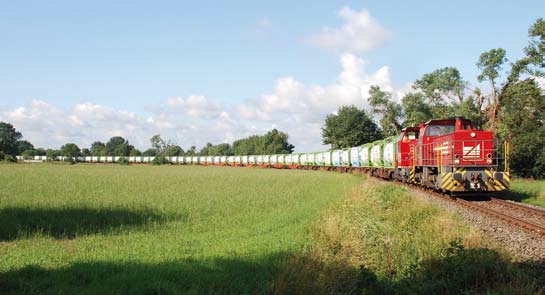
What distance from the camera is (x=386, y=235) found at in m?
10.2

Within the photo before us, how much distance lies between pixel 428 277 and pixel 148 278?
4742mm

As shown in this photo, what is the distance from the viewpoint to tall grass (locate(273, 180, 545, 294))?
708 centimetres

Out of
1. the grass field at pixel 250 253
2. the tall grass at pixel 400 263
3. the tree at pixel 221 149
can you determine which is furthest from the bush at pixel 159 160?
the tall grass at pixel 400 263

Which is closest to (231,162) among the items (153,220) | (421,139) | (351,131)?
(351,131)

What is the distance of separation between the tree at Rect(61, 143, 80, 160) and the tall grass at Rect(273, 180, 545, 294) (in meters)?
134

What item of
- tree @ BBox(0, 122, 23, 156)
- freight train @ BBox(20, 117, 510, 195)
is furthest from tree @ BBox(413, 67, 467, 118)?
tree @ BBox(0, 122, 23, 156)

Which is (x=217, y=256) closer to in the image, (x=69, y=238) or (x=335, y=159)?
(x=69, y=238)

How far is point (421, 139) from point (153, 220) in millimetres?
14049

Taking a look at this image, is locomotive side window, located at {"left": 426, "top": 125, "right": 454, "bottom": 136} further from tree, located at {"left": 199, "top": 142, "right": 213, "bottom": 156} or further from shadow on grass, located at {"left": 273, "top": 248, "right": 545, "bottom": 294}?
tree, located at {"left": 199, "top": 142, "right": 213, "bottom": 156}

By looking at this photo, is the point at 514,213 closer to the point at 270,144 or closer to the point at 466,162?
the point at 466,162

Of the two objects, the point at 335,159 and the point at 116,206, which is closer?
the point at 116,206

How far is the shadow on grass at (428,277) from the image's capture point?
6.98m

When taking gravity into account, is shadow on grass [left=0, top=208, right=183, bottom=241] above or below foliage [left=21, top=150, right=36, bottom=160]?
below

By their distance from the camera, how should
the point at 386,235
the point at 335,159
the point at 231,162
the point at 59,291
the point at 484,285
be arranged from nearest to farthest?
1. the point at 59,291
2. the point at 484,285
3. the point at 386,235
4. the point at 335,159
5. the point at 231,162
